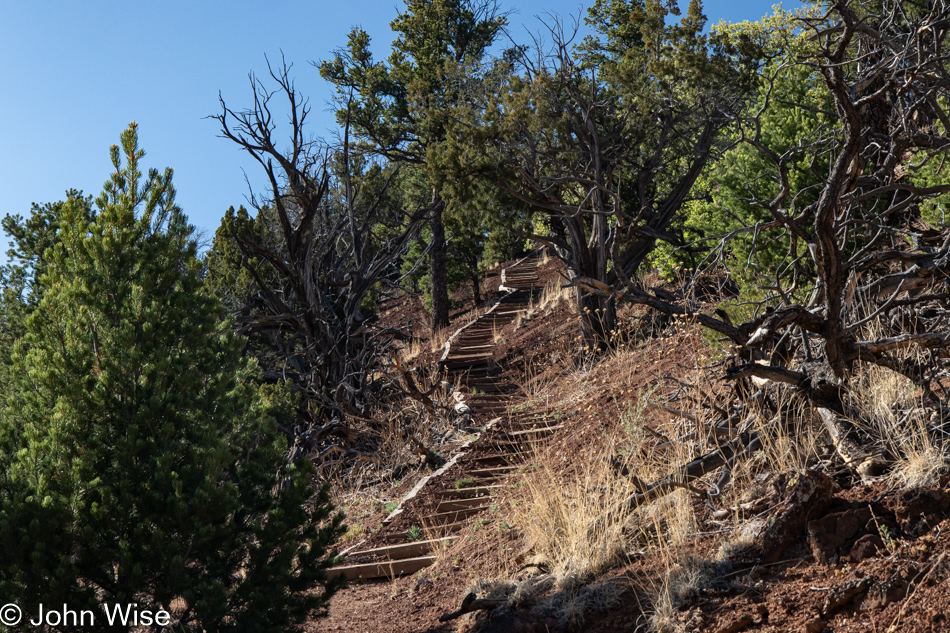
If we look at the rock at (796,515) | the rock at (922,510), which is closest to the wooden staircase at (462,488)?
the rock at (796,515)

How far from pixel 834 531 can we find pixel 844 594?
1.71 ft

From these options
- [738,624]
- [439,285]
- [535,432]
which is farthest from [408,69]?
[738,624]

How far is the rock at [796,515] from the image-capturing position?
3912mm

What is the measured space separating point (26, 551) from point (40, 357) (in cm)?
92

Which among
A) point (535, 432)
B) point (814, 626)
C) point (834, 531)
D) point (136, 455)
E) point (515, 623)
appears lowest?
point (814, 626)

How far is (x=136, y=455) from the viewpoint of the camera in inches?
149

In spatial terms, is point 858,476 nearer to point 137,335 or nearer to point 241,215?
point 137,335

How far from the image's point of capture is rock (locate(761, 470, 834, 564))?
3912 mm

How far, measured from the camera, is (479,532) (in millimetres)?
6082

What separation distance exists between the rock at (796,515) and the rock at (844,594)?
0.57 m

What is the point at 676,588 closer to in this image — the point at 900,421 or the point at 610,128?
the point at 900,421

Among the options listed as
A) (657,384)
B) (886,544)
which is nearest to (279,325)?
(657,384)

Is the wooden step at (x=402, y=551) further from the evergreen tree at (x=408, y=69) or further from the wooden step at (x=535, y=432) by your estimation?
the evergreen tree at (x=408, y=69)

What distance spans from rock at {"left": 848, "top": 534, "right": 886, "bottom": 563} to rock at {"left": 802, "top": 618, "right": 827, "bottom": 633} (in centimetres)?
49
